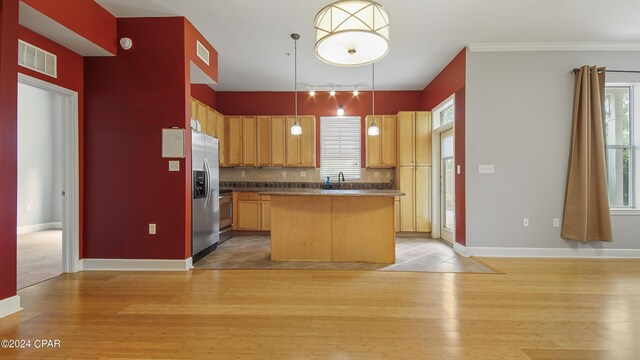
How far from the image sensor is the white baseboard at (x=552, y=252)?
4113mm

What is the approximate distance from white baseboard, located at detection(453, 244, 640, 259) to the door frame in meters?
5.12

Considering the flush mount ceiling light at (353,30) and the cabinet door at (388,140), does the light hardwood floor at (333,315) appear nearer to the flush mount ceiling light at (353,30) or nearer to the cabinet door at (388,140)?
the flush mount ceiling light at (353,30)

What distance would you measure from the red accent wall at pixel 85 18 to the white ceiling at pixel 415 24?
5.5 inches

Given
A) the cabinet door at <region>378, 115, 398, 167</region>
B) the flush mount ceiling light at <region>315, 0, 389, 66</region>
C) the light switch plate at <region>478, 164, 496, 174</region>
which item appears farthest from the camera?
the cabinet door at <region>378, 115, 398, 167</region>

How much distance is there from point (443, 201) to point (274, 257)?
3.41 meters

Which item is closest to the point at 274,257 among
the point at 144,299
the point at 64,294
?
the point at 144,299

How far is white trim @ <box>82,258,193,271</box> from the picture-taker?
353 centimetres

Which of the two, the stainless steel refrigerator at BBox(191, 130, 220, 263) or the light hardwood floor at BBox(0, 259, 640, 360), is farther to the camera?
the stainless steel refrigerator at BBox(191, 130, 220, 263)

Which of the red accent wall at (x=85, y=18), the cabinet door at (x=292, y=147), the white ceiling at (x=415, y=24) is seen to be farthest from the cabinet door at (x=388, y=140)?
the red accent wall at (x=85, y=18)

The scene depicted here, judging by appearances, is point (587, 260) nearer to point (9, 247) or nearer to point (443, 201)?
point (443, 201)

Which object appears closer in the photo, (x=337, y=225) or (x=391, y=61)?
(x=337, y=225)

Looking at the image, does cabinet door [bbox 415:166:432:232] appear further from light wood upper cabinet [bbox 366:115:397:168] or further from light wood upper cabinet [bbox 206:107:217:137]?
light wood upper cabinet [bbox 206:107:217:137]

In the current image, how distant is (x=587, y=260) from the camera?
398 cm

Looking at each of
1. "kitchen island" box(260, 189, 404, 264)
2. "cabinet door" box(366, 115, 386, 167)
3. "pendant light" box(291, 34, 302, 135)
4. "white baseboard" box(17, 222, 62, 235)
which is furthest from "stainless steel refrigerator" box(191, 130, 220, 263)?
"white baseboard" box(17, 222, 62, 235)
